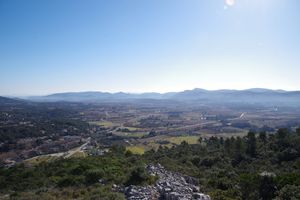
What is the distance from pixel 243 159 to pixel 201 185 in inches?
662

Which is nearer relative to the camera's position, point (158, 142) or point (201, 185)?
point (201, 185)

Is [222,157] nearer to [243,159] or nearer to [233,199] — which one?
[243,159]

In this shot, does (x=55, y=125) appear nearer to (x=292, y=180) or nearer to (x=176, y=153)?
(x=176, y=153)

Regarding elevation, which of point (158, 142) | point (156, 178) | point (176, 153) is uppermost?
point (156, 178)

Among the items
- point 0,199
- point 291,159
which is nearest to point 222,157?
point 291,159

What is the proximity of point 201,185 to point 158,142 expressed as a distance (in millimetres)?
69010

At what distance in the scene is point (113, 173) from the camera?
1000 inches

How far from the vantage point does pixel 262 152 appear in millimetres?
38625

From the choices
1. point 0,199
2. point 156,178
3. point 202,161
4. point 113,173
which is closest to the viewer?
point 0,199

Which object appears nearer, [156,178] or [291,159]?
[156,178]

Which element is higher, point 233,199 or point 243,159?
point 233,199

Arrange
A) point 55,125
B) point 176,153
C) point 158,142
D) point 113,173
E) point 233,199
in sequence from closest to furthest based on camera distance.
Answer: point 233,199, point 113,173, point 176,153, point 158,142, point 55,125

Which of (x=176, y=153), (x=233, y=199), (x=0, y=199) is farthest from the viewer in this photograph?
(x=176, y=153)

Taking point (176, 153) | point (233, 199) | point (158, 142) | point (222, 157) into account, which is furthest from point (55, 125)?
point (233, 199)
